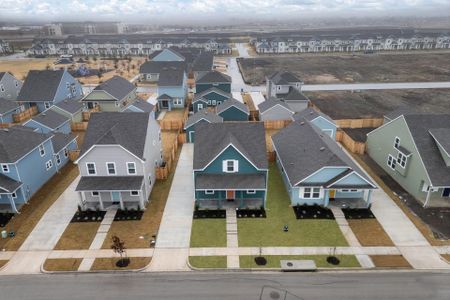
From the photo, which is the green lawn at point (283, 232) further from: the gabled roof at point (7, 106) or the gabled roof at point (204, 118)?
the gabled roof at point (7, 106)

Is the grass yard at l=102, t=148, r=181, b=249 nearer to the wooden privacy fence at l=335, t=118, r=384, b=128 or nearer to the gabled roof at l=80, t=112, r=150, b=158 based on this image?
the gabled roof at l=80, t=112, r=150, b=158

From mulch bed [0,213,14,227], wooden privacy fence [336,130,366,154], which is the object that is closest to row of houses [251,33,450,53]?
wooden privacy fence [336,130,366,154]

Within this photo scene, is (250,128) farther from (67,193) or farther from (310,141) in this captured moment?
(67,193)

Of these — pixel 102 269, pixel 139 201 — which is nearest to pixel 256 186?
pixel 139 201

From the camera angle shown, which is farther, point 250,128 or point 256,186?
point 250,128

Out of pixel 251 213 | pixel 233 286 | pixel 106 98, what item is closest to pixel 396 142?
pixel 251 213

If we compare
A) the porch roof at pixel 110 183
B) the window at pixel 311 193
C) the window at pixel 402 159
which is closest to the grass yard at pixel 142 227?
the porch roof at pixel 110 183
